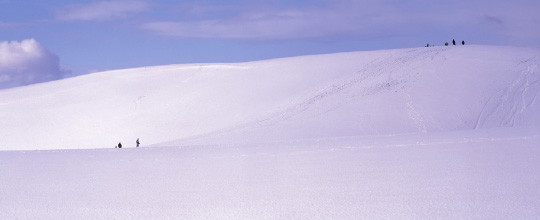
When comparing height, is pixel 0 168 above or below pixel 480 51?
below

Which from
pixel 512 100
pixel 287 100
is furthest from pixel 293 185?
pixel 287 100

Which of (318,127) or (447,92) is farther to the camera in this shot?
(447,92)

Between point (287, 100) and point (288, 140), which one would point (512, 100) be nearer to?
point (288, 140)

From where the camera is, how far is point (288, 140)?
17.4m

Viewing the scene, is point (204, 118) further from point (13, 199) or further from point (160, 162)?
point (13, 199)

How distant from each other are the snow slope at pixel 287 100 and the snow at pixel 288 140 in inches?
4.2

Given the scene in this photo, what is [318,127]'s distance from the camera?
838 inches

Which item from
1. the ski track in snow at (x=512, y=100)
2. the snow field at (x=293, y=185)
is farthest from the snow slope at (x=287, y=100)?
the snow field at (x=293, y=185)

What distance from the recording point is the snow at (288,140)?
6.51 m

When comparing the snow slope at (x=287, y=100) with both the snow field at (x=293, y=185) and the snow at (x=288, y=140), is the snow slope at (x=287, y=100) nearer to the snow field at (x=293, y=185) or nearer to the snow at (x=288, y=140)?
the snow at (x=288, y=140)

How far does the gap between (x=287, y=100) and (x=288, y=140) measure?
9702 millimetres

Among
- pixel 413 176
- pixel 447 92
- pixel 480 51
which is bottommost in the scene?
pixel 413 176

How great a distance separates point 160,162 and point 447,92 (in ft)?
53.4

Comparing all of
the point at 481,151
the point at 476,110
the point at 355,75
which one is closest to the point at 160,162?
the point at 481,151
